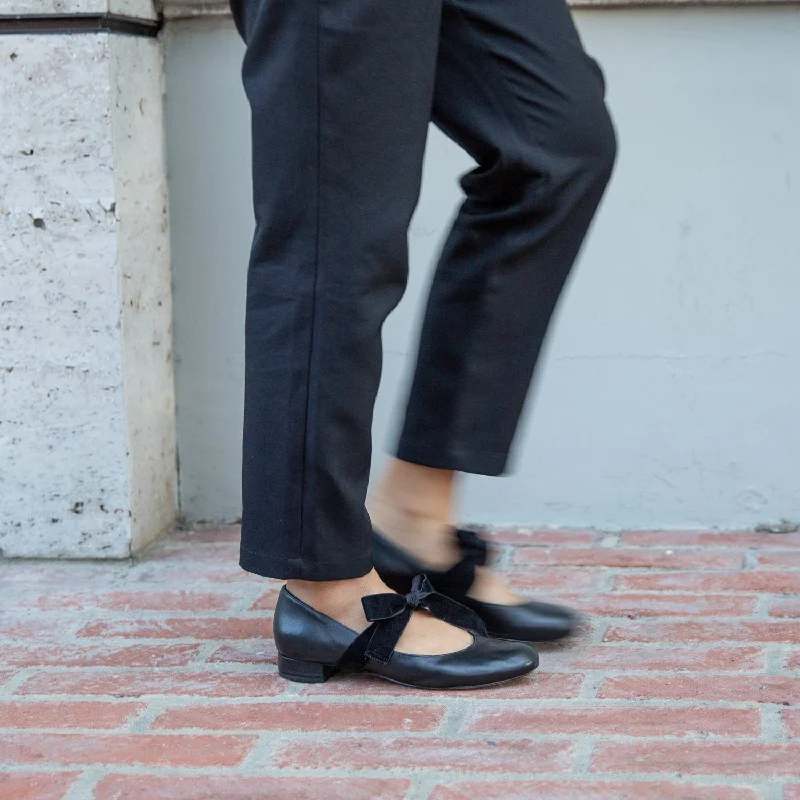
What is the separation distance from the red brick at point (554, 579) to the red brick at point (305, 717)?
0.61 metres

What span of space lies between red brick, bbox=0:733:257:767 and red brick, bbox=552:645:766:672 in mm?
485

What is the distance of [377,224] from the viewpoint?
5.09 ft

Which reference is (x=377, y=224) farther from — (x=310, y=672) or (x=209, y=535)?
(x=209, y=535)

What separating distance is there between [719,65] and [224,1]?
3.00ft

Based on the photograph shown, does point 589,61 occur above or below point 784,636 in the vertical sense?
above

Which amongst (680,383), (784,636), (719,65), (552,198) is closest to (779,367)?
(680,383)

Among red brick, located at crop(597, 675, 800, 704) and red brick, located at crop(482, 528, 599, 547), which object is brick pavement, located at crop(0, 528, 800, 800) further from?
red brick, located at crop(482, 528, 599, 547)

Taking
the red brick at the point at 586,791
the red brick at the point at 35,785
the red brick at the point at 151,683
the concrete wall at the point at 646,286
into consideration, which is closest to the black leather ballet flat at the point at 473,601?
the red brick at the point at 151,683

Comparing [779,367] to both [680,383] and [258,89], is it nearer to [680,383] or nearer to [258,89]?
[680,383]

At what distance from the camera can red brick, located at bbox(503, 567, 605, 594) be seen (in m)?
2.18

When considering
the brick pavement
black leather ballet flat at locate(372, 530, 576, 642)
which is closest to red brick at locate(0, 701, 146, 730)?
the brick pavement

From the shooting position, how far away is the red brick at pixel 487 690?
1.65 m

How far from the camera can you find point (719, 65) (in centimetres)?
239

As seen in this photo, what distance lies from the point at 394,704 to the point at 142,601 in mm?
659
